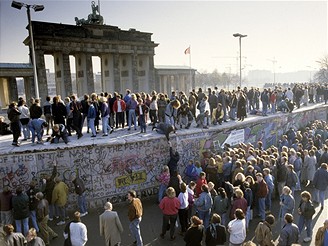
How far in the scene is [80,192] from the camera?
10.9 meters

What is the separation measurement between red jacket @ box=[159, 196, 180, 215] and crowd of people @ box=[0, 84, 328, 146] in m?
5.22

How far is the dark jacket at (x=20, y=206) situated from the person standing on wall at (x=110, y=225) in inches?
114

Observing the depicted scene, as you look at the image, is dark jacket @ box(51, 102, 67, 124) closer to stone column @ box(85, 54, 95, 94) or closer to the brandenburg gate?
the brandenburg gate

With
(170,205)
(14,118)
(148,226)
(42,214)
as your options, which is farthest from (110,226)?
(14,118)

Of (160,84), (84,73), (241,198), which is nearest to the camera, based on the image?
(241,198)

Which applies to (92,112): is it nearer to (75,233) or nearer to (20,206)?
(20,206)

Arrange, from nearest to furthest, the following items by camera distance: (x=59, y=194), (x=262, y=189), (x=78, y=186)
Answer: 1. (x=262, y=189)
2. (x=59, y=194)
3. (x=78, y=186)

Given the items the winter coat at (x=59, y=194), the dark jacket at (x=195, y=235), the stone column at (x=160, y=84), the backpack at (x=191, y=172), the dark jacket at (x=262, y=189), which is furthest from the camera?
the stone column at (x=160, y=84)

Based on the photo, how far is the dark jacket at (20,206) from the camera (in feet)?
30.2

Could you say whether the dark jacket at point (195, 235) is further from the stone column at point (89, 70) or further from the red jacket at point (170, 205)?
the stone column at point (89, 70)

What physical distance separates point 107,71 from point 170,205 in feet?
97.5

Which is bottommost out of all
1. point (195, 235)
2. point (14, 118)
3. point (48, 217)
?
point (48, 217)

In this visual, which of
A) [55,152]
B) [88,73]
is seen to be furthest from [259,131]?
[88,73]

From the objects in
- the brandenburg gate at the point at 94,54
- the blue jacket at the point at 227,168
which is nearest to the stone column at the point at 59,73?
the brandenburg gate at the point at 94,54
